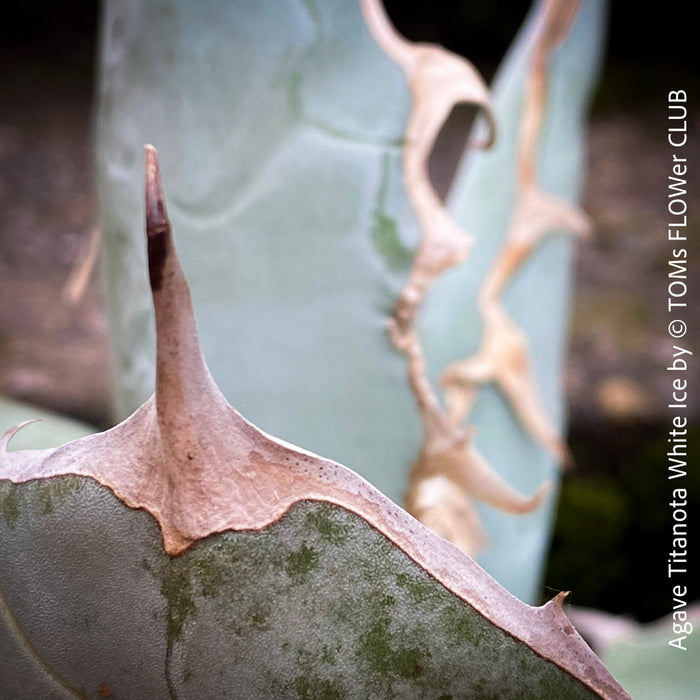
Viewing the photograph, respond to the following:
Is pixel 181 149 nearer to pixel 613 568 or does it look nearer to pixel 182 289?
pixel 182 289

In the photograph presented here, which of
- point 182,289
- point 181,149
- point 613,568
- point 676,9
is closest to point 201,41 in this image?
point 181,149

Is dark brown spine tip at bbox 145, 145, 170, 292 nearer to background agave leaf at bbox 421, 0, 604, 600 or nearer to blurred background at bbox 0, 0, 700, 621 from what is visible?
blurred background at bbox 0, 0, 700, 621
